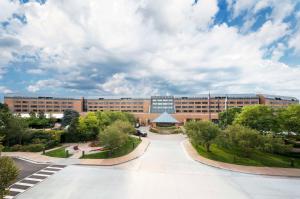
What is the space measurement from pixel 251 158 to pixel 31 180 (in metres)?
28.7

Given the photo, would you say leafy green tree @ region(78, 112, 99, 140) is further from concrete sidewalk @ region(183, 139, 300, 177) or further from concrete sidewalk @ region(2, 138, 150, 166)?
concrete sidewalk @ region(183, 139, 300, 177)

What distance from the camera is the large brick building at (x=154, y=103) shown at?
104375 millimetres

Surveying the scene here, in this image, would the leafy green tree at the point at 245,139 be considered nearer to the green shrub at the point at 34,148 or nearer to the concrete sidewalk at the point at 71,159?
the concrete sidewalk at the point at 71,159

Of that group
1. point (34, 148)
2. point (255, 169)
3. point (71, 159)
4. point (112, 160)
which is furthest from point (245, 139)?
point (34, 148)

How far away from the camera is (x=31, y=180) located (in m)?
20.9

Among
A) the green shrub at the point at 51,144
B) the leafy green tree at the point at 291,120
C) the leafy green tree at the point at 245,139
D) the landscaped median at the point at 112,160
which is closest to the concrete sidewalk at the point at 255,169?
the leafy green tree at the point at 245,139

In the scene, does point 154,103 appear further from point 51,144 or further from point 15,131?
point 15,131

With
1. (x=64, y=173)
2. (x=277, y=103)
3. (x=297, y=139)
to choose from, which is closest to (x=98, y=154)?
(x=64, y=173)

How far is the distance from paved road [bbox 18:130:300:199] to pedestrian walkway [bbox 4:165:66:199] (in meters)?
0.80

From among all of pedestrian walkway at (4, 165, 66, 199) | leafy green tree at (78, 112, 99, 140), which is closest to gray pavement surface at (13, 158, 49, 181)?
pedestrian walkway at (4, 165, 66, 199)

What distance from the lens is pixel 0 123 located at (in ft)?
119

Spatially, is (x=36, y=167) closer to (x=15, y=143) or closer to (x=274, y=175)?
(x=15, y=143)

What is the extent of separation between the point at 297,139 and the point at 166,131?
1200 inches

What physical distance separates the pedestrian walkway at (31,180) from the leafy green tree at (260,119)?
3592 centimetres
